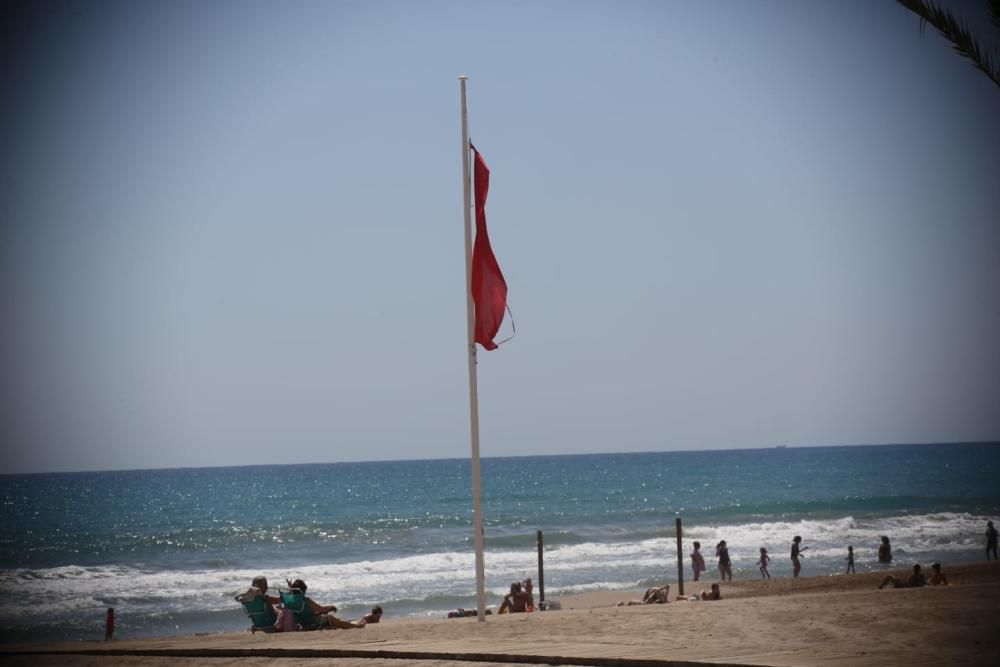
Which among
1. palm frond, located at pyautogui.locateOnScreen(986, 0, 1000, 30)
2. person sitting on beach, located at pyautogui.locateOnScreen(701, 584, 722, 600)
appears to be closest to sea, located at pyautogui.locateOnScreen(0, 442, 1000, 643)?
person sitting on beach, located at pyautogui.locateOnScreen(701, 584, 722, 600)

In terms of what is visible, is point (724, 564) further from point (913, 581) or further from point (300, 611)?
point (300, 611)

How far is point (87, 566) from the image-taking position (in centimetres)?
5059

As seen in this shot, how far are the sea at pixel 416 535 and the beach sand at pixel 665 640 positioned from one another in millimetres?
17443

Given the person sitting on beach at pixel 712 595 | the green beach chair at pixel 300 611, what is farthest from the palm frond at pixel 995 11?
the person sitting on beach at pixel 712 595

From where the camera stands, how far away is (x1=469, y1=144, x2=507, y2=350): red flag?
1556 centimetres

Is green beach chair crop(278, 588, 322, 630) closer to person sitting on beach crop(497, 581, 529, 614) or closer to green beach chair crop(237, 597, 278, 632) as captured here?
green beach chair crop(237, 597, 278, 632)

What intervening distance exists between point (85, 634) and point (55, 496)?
80.1 m

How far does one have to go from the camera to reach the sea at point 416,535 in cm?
3816

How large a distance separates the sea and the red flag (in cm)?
1807

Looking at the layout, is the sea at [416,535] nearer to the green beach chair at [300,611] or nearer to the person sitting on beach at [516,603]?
the person sitting on beach at [516,603]

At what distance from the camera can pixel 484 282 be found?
51.1 feet

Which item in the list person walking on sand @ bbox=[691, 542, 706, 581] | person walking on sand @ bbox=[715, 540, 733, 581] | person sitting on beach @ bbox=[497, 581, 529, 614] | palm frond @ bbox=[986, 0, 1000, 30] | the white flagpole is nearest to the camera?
palm frond @ bbox=[986, 0, 1000, 30]

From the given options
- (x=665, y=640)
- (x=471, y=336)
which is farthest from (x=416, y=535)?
(x=665, y=640)

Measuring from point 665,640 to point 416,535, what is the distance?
170ft
